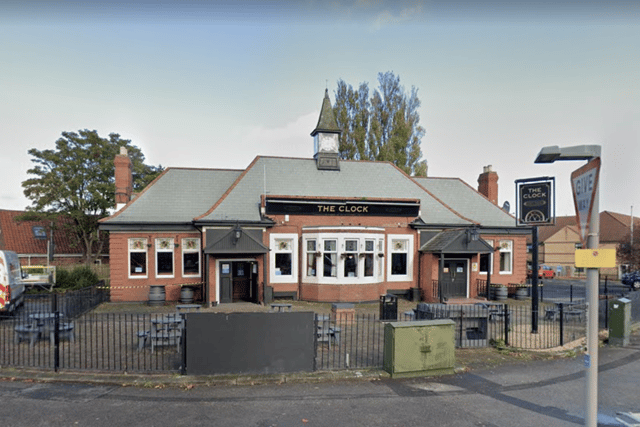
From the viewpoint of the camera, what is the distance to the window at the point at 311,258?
20109mm

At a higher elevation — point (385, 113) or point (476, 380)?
point (385, 113)

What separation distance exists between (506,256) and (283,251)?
13987 mm

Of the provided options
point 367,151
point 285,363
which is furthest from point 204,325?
point 367,151

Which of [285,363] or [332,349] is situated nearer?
[285,363]

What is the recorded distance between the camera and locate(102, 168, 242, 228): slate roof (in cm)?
2027

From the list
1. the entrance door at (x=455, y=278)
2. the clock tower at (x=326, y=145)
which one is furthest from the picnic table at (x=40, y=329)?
the entrance door at (x=455, y=278)

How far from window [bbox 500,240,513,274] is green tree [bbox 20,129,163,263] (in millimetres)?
32072

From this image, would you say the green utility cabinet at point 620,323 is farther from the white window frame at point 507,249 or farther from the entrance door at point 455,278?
the white window frame at point 507,249

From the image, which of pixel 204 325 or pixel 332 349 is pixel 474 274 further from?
pixel 204 325

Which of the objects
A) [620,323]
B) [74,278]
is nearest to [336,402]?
[620,323]

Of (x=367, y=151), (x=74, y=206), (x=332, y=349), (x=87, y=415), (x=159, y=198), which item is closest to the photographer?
(x=87, y=415)

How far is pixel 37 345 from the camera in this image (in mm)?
11266

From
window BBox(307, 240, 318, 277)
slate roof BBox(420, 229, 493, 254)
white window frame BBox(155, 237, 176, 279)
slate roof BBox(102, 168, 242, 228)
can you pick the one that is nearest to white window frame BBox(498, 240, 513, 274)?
slate roof BBox(420, 229, 493, 254)

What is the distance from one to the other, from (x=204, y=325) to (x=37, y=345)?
6.63 m
